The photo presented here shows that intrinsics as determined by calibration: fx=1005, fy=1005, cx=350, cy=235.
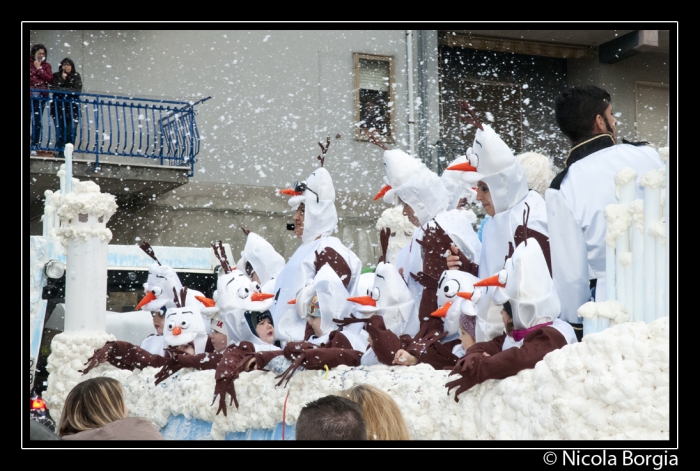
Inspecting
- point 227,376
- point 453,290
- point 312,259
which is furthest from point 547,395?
point 312,259

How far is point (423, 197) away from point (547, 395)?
6.87ft

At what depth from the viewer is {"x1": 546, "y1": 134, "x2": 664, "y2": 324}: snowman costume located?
405 centimetres

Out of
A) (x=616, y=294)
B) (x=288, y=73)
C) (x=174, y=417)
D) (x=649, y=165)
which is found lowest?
(x=174, y=417)

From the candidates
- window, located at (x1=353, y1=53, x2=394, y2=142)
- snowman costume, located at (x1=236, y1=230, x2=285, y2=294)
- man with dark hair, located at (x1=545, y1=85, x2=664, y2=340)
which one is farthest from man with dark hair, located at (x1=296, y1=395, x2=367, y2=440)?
window, located at (x1=353, y1=53, x2=394, y2=142)

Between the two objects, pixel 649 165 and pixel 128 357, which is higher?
pixel 649 165

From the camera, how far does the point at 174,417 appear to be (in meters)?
5.30

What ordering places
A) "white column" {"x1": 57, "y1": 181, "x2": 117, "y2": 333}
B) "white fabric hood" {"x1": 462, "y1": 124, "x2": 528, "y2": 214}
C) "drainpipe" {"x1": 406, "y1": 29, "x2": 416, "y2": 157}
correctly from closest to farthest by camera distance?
"white fabric hood" {"x1": 462, "y1": 124, "x2": 528, "y2": 214}
"white column" {"x1": 57, "y1": 181, "x2": 117, "y2": 333}
"drainpipe" {"x1": 406, "y1": 29, "x2": 416, "y2": 157}

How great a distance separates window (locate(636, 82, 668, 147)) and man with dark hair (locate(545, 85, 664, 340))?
359 inches

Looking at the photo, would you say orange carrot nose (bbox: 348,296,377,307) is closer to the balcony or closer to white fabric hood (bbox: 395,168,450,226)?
white fabric hood (bbox: 395,168,450,226)

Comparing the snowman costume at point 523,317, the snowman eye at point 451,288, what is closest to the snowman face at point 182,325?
the snowman eye at point 451,288

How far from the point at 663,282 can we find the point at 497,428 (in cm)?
70

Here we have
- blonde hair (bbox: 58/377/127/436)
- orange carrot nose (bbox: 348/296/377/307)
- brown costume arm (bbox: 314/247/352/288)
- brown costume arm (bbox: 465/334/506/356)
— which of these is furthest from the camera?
brown costume arm (bbox: 314/247/352/288)
